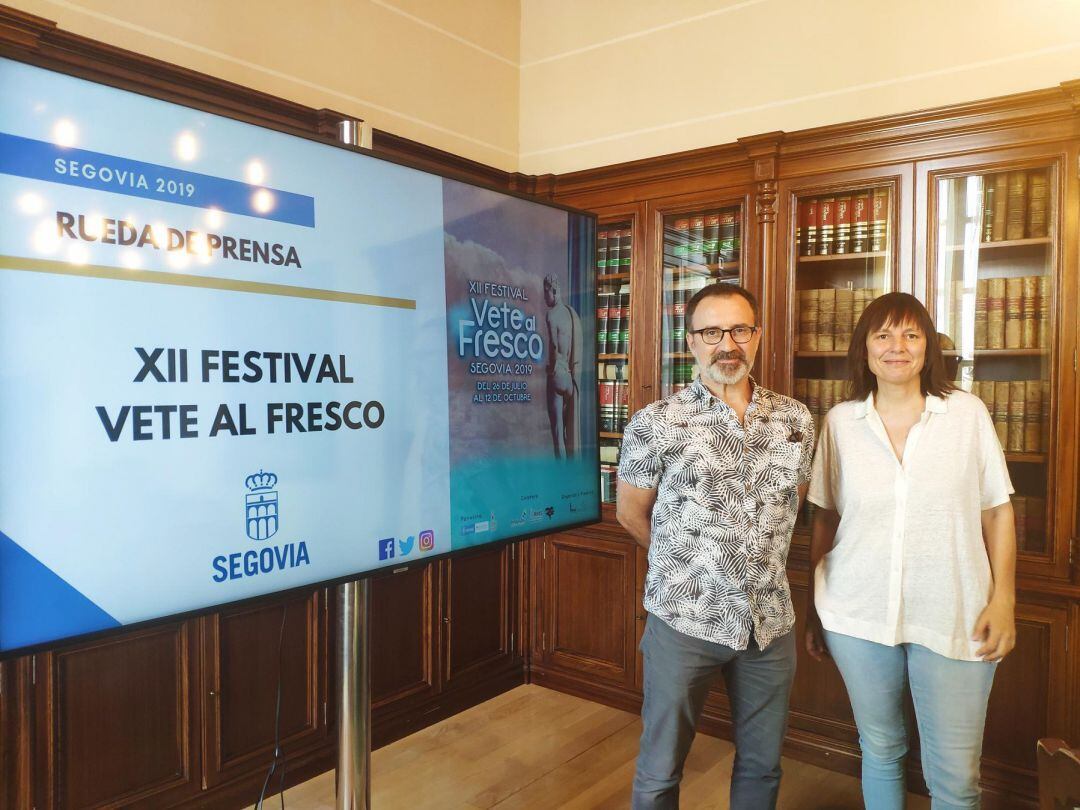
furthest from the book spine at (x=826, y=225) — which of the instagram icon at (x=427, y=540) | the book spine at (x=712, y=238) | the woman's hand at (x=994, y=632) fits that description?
the instagram icon at (x=427, y=540)

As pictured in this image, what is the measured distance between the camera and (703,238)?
3.29 m

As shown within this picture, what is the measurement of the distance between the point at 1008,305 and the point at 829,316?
60 centimetres

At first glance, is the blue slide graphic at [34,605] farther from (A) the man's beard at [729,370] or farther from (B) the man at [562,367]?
(A) the man's beard at [729,370]

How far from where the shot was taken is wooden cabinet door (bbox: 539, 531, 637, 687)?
11.3ft

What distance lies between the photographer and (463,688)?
11.3ft

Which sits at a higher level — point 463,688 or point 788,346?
point 788,346

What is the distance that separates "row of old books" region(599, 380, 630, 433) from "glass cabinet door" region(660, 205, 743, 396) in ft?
0.68

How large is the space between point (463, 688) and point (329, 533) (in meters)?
2.11

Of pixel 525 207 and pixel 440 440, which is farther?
pixel 525 207

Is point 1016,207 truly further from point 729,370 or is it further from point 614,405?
point 614,405

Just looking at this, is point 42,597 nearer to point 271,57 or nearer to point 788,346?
point 271,57

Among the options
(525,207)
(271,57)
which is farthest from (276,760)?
(271,57)

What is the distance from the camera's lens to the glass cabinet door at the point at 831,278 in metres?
2.88

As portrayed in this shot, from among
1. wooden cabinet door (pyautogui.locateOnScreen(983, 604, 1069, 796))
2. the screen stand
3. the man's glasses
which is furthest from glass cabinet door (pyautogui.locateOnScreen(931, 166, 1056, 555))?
the screen stand
